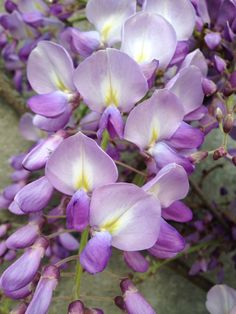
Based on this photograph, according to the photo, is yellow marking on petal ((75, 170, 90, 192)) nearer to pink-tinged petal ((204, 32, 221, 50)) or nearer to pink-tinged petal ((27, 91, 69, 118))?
pink-tinged petal ((27, 91, 69, 118))

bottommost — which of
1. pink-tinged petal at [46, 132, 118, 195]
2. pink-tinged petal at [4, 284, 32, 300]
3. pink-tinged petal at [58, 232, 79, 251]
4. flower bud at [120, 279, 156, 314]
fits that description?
pink-tinged petal at [58, 232, 79, 251]

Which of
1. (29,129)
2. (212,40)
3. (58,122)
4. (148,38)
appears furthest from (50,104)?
(29,129)

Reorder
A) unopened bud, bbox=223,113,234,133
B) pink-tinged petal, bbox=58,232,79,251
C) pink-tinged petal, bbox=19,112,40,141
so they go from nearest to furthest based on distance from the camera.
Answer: unopened bud, bbox=223,113,234,133 < pink-tinged petal, bbox=58,232,79,251 < pink-tinged petal, bbox=19,112,40,141

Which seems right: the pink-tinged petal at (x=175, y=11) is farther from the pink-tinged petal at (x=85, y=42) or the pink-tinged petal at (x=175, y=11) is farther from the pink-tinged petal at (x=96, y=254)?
the pink-tinged petal at (x=96, y=254)

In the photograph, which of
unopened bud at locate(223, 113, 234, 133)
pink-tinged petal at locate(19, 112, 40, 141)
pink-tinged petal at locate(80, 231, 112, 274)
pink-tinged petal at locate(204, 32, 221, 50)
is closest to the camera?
pink-tinged petal at locate(80, 231, 112, 274)

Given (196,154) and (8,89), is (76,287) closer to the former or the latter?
(196,154)

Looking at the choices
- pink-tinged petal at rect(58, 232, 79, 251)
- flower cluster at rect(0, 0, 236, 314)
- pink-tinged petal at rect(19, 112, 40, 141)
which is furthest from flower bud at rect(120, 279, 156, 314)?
pink-tinged petal at rect(19, 112, 40, 141)

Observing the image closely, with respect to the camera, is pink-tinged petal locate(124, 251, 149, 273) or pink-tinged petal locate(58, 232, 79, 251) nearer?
pink-tinged petal locate(124, 251, 149, 273)
